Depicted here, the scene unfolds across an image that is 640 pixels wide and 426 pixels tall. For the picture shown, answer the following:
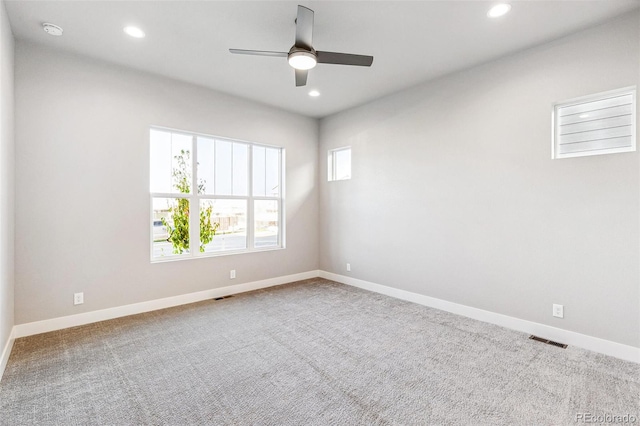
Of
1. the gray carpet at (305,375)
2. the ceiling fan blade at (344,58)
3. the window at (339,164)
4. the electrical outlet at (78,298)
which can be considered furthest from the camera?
the window at (339,164)

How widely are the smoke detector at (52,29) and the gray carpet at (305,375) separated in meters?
3.01

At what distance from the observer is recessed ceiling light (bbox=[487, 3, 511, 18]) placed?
8.34ft

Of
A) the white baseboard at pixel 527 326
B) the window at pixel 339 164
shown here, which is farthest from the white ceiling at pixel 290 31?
the white baseboard at pixel 527 326

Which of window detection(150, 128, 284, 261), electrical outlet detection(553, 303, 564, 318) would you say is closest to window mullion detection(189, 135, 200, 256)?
window detection(150, 128, 284, 261)

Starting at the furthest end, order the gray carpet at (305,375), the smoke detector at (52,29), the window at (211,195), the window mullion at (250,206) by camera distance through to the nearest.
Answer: the window mullion at (250,206) < the window at (211,195) < the smoke detector at (52,29) < the gray carpet at (305,375)

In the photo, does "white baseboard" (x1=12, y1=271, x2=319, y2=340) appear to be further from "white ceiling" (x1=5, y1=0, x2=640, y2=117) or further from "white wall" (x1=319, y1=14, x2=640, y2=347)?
"white ceiling" (x1=5, y1=0, x2=640, y2=117)

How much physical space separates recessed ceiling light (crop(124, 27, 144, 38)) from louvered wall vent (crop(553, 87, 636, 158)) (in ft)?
13.8

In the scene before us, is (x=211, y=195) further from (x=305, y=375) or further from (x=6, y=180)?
(x=305, y=375)

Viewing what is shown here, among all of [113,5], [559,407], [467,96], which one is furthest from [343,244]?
[113,5]

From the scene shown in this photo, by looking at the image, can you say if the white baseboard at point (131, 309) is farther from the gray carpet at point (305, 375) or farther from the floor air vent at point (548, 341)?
the floor air vent at point (548, 341)

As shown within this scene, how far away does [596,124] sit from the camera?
9.41 feet

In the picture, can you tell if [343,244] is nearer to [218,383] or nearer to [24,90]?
[218,383]

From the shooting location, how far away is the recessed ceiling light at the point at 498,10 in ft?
8.34

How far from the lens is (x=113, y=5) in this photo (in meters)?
2.57
